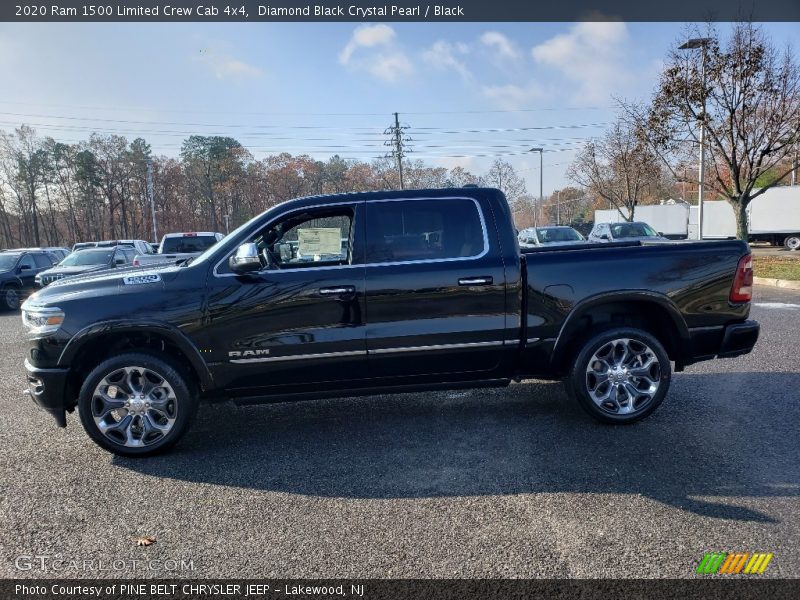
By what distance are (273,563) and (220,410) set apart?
2.85 meters

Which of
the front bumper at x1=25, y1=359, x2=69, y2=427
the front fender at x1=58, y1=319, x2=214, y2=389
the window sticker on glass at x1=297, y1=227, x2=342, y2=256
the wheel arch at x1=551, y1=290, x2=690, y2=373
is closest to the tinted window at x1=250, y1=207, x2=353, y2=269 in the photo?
the window sticker on glass at x1=297, y1=227, x2=342, y2=256

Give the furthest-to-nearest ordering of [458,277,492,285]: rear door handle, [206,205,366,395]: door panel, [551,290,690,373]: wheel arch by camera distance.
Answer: [551,290,690,373]: wheel arch < [458,277,492,285]: rear door handle < [206,205,366,395]: door panel

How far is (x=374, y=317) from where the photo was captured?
4.16m

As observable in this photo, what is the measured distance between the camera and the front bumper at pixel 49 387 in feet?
13.1

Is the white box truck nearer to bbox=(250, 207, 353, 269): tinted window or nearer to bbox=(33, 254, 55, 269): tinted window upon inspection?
bbox=(250, 207, 353, 269): tinted window

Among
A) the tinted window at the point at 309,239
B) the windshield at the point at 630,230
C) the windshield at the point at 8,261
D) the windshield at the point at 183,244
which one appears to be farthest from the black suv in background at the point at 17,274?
the windshield at the point at 630,230

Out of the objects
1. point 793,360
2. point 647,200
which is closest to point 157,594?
point 793,360

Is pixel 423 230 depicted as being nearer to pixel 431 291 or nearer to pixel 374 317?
pixel 431 291

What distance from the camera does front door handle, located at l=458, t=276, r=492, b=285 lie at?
4.21 m

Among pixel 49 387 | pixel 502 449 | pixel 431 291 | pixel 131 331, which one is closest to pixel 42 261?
pixel 49 387

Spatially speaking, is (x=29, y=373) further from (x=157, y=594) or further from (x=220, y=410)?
(x=157, y=594)

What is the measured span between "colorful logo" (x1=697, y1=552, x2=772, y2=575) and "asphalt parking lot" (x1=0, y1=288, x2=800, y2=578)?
51mm

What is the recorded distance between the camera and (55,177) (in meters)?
58.2

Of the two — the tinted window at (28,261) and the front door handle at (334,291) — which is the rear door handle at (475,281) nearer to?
the front door handle at (334,291)
